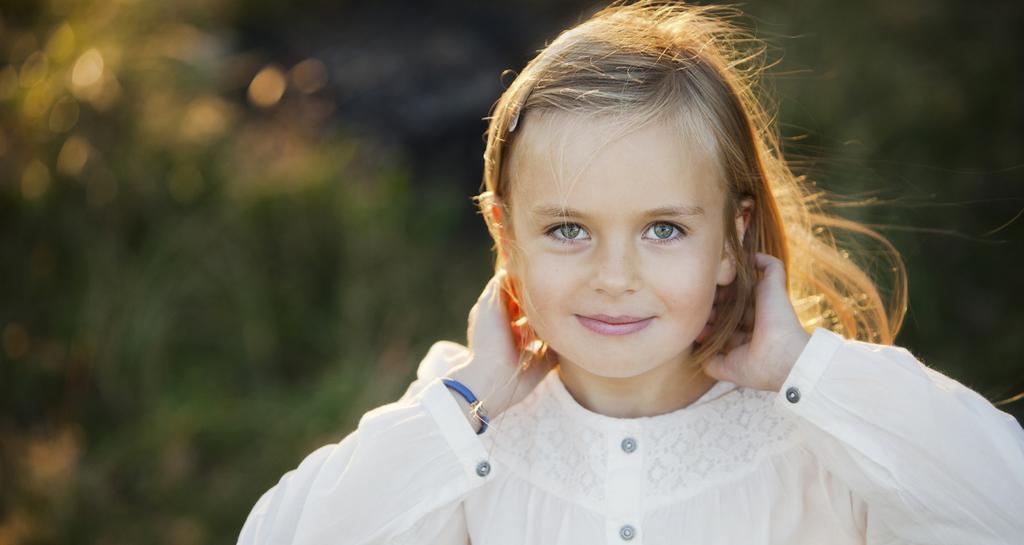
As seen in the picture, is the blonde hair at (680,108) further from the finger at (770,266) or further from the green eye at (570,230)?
the green eye at (570,230)

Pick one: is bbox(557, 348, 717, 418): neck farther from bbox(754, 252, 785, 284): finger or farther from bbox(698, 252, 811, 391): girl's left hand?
bbox(754, 252, 785, 284): finger

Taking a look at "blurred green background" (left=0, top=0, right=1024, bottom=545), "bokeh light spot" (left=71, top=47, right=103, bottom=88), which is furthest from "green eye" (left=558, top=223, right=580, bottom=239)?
"bokeh light spot" (left=71, top=47, right=103, bottom=88)

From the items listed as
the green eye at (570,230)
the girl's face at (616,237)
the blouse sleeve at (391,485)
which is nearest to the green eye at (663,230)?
the girl's face at (616,237)

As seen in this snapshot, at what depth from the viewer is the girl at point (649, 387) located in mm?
1607

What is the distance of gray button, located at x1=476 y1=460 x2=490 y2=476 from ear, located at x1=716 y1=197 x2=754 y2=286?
523 millimetres

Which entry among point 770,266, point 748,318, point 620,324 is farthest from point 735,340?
point 620,324

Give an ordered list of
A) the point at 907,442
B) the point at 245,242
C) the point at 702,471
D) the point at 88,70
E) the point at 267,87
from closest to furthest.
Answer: the point at 907,442, the point at 702,471, the point at 88,70, the point at 245,242, the point at 267,87

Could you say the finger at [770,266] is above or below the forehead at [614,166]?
below

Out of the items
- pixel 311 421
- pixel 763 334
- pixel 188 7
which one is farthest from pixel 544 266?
pixel 188 7

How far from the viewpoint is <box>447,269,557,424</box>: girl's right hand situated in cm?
190

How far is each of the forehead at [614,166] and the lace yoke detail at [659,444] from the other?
15.6 inches

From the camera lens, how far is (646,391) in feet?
6.22

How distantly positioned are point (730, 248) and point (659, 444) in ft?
1.22

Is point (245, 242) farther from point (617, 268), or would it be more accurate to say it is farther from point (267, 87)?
point (617, 268)
